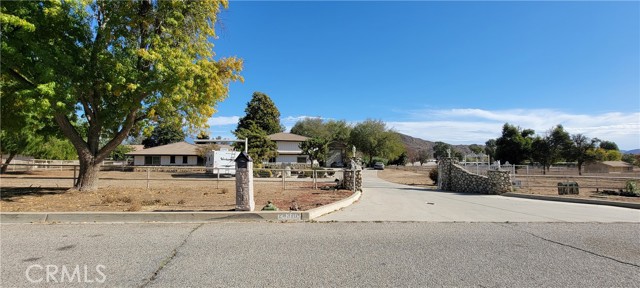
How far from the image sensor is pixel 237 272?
4.77 metres

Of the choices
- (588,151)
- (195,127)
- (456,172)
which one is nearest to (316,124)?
(588,151)

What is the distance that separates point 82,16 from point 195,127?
5662 millimetres

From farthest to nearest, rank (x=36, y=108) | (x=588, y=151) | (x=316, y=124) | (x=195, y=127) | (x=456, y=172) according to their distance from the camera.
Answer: (x=316, y=124), (x=588, y=151), (x=456, y=172), (x=195, y=127), (x=36, y=108)

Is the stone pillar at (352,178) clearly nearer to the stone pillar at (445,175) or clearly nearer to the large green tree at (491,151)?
the stone pillar at (445,175)

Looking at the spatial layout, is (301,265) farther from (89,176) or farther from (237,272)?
(89,176)

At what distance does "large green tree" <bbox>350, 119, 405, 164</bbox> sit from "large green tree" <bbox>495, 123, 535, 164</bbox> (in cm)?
2475

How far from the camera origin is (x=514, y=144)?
55438 mm

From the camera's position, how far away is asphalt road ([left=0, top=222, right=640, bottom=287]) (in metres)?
4.55

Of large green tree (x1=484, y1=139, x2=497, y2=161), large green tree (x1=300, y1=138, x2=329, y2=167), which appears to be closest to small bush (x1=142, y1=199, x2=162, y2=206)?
large green tree (x1=300, y1=138, x2=329, y2=167)

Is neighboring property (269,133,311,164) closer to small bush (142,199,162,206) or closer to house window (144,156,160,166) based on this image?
house window (144,156,160,166)

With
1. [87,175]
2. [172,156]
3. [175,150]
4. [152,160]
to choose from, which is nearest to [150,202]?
[87,175]

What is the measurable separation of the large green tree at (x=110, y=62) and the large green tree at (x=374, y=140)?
6529 cm

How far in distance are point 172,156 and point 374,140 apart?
41.7m

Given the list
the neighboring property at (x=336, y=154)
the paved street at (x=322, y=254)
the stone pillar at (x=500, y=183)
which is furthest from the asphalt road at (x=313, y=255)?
the neighboring property at (x=336, y=154)
